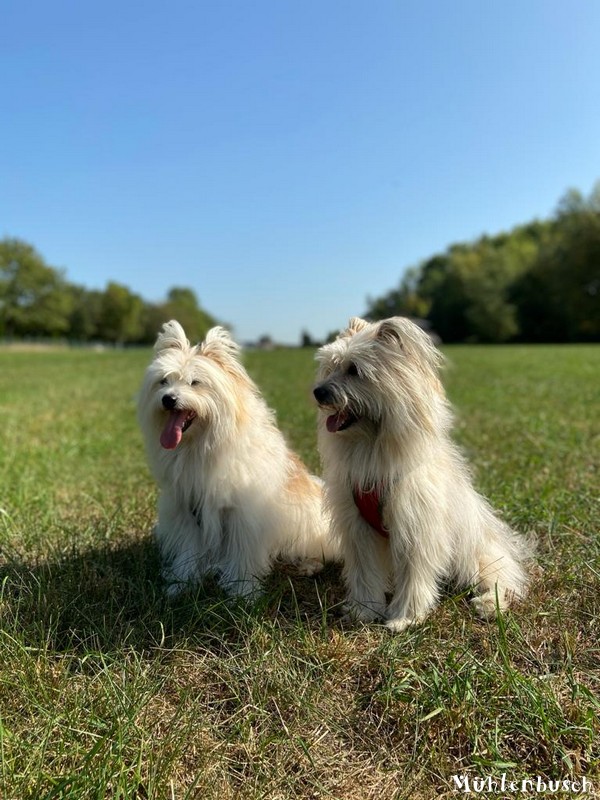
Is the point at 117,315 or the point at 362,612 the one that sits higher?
the point at 117,315

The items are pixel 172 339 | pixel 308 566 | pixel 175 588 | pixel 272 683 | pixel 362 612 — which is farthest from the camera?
pixel 308 566

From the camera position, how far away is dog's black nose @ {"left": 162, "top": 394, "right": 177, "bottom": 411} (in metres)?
3.20

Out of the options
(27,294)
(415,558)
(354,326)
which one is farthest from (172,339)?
(27,294)

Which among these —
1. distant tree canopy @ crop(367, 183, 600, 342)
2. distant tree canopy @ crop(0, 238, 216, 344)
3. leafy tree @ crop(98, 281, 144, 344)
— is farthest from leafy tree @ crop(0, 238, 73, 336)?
distant tree canopy @ crop(367, 183, 600, 342)

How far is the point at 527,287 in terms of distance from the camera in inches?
2724

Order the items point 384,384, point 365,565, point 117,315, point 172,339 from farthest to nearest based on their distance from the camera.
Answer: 1. point 117,315
2. point 172,339
3. point 365,565
4. point 384,384

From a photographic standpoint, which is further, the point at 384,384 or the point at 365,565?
the point at 365,565

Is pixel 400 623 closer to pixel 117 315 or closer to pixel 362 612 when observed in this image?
pixel 362 612

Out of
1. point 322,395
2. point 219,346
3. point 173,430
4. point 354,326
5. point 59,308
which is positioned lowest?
point 173,430

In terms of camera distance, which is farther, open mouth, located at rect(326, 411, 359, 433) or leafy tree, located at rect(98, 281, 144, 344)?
leafy tree, located at rect(98, 281, 144, 344)

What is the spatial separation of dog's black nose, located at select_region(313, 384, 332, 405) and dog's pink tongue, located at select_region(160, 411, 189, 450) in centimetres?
90

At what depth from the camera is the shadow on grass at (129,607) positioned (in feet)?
9.10

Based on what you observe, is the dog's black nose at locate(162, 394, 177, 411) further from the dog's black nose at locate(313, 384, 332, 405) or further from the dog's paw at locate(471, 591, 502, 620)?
the dog's paw at locate(471, 591, 502, 620)

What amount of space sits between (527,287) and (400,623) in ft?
244
